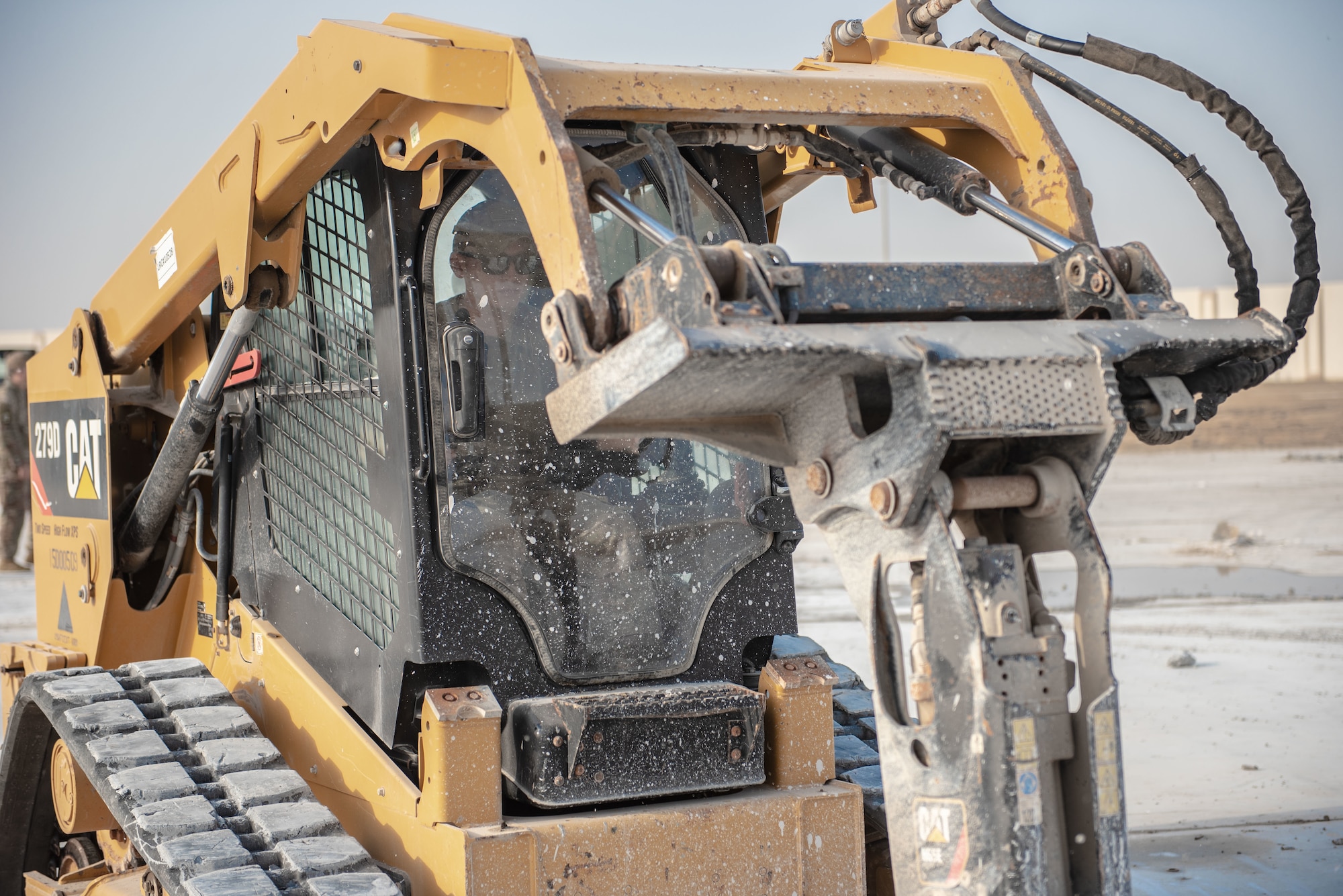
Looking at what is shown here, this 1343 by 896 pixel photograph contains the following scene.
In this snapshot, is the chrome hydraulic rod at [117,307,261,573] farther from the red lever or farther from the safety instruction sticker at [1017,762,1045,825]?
the safety instruction sticker at [1017,762,1045,825]

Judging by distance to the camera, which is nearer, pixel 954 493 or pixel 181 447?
pixel 954 493

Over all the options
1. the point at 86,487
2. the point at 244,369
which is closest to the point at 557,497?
the point at 244,369

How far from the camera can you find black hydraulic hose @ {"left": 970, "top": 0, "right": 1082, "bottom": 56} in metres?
3.36

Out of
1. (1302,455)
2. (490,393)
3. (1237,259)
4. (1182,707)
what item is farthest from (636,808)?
(1302,455)

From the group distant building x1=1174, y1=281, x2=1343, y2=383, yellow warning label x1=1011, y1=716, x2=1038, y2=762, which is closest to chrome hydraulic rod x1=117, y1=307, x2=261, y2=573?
yellow warning label x1=1011, y1=716, x2=1038, y2=762

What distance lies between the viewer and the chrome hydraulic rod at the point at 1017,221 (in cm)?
298

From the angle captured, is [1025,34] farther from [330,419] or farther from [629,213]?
[330,419]

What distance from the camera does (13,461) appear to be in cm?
1720

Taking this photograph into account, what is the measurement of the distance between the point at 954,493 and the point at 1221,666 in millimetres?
8455

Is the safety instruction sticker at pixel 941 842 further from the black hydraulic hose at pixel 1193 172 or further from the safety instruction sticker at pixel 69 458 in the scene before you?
the safety instruction sticker at pixel 69 458

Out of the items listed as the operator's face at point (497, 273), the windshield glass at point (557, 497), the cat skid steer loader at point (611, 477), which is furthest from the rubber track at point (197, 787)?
the operator's face at point (497, 273)

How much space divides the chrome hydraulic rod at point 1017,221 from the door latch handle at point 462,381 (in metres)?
1.29

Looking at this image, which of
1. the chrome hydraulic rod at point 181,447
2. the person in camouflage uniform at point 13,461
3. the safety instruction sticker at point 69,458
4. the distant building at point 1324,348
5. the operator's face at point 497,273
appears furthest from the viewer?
the distant building at point 1324,348

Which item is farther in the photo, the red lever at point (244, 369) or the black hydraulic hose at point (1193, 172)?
the red lever at point (244, 369)
